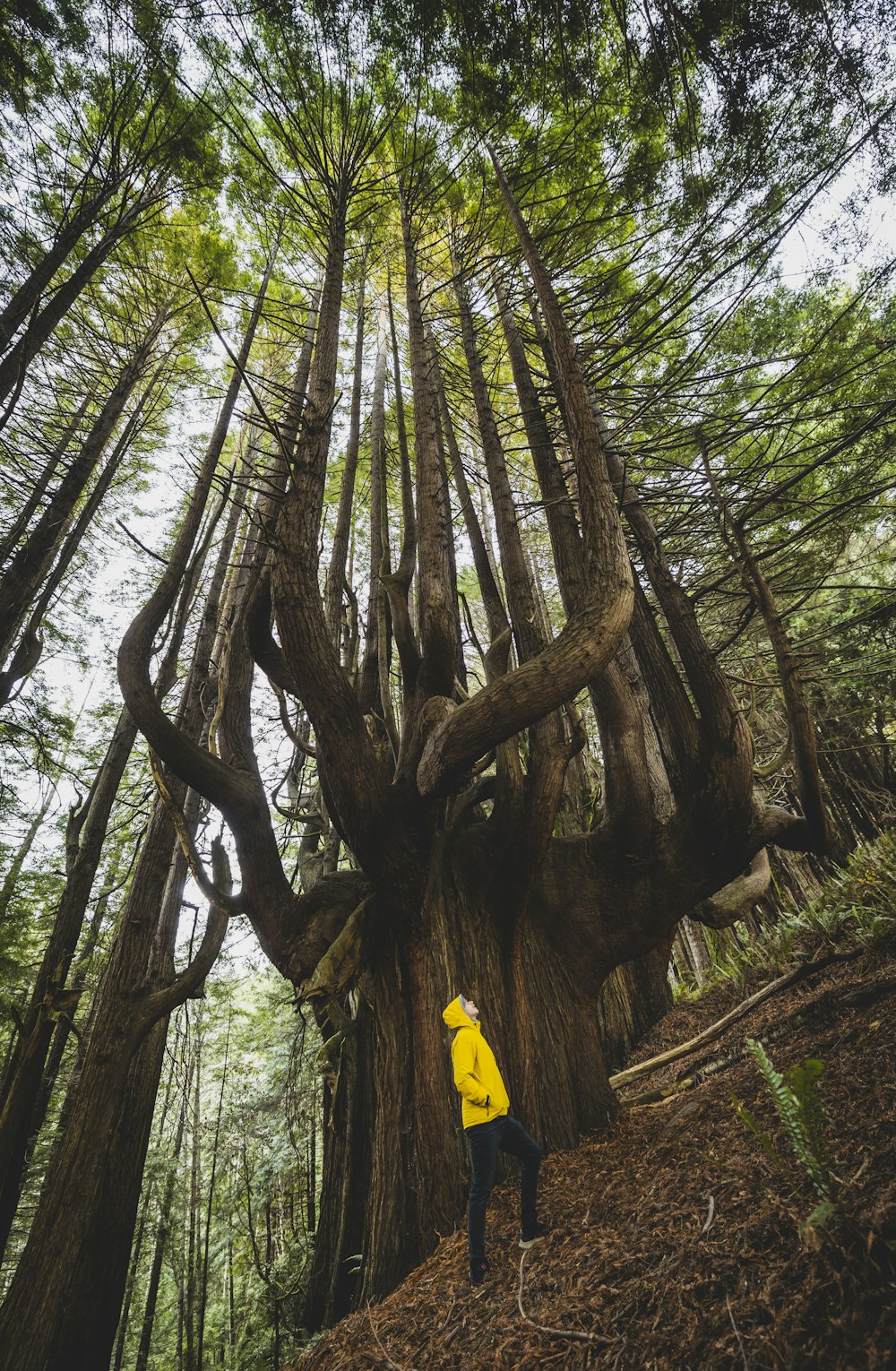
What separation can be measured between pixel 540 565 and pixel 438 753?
10.9 meters

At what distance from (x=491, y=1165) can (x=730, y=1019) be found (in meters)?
3.24

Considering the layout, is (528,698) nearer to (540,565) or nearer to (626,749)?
(626,749)

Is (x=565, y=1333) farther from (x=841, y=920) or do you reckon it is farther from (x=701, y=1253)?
(x=841, y=920)

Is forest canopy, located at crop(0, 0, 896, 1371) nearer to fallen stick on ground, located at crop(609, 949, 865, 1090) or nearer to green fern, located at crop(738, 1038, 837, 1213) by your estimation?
fallen stick on ground, located at crop(609, 949, 865, 1090)

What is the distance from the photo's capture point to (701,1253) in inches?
68.7

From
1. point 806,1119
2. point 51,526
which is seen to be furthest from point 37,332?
point 806,1119

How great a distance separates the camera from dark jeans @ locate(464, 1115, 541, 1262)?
252cm

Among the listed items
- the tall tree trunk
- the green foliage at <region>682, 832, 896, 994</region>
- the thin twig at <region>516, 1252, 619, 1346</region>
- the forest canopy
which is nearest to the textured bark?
the forest canopy

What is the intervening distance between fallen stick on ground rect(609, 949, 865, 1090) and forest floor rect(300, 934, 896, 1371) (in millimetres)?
734

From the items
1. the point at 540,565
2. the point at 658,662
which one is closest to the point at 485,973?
the point at 658,662

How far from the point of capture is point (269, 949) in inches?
163

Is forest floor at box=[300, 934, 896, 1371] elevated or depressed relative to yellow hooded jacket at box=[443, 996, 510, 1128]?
depressed

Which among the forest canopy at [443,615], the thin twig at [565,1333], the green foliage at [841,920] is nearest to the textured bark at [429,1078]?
the forest canopy at [443,615]

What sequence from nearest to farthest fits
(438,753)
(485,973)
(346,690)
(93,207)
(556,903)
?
(438,753) < (346,690) < (485,973) < (556,903) < (93,207)
